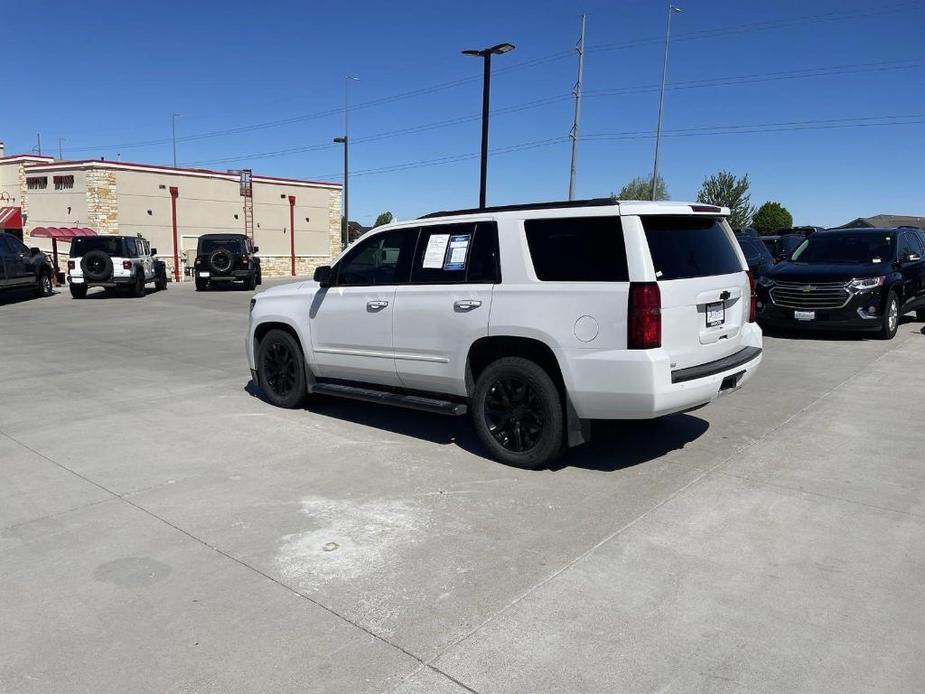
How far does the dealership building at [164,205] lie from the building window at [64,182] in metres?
0.05

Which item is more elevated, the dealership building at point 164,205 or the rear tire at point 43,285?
the dealership building at point 164,205

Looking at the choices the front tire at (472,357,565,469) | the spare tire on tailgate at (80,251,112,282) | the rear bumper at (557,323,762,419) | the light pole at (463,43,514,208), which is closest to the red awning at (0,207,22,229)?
the spare tire on tailgate at (80,251,112,282)

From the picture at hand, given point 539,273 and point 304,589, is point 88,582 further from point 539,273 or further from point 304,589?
point 539,273

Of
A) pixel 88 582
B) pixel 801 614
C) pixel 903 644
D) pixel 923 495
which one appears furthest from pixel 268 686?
pixel 923 495

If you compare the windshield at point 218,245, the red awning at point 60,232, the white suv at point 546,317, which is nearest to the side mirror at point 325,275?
the white suv at point 546,317

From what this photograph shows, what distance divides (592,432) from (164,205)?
32.6 m

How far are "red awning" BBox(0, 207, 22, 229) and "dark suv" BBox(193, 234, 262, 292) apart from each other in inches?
624

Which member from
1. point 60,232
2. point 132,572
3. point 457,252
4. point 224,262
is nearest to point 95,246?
point 224,262

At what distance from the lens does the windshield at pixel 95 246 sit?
21.3 metres

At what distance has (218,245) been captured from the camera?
25.6 meters

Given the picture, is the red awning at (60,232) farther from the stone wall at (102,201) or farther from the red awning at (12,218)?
the red awning at (12,218)

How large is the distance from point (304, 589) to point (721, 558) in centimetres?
218

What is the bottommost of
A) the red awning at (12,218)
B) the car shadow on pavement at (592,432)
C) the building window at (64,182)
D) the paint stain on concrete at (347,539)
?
the paint stain on concrete at (347,539)

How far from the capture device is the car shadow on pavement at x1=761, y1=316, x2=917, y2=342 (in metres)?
11.8
